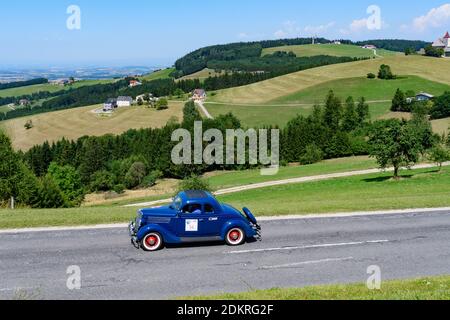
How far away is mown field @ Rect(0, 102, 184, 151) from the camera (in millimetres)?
122000

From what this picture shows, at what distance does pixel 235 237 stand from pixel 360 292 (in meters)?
6.00

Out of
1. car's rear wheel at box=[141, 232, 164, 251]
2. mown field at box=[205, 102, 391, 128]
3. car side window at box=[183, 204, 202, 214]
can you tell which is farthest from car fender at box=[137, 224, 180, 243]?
mown field at box=[205, 102, 391, 128]

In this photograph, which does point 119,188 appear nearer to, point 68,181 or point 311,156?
point 68,181

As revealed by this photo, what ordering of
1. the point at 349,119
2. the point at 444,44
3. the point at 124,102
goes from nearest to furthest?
the point at 349,119 < the point at 124,102 < the point at 444,44

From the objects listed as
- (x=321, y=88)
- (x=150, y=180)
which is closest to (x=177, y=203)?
(x=150, y=180)

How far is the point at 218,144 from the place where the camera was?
92.2m

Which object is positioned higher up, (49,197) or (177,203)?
(177,203)

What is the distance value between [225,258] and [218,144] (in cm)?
7747

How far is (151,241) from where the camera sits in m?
15.6

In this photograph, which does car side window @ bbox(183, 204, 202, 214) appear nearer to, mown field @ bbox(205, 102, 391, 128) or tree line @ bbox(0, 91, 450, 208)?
tree line @ bbox(0, 91, 450, 208)

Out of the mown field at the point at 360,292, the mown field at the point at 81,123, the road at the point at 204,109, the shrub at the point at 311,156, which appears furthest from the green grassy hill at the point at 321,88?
the mown field at the point at 360,292

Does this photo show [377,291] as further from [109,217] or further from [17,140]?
[17,140]

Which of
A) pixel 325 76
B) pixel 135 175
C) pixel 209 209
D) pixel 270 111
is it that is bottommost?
pixel 135 175

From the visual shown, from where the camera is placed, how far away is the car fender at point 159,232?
50.8 ft
